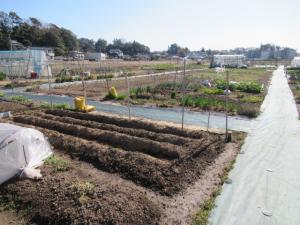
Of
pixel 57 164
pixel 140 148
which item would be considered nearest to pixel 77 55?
pixel 140 148

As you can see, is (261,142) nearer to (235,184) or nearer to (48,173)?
(235,184)

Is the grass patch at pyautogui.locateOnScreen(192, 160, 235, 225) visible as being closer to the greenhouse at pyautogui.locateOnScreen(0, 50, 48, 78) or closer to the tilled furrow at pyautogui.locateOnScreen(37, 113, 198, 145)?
the tilled furrow at pyautogui.locateOnScreen(37, 113, 198, 145)

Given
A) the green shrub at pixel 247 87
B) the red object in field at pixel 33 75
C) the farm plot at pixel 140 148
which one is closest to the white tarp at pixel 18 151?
the farm plot at pixel 140 148

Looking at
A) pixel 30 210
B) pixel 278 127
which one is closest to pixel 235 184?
pixel 30 210

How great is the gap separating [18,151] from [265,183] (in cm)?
493

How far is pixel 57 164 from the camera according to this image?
6008mm

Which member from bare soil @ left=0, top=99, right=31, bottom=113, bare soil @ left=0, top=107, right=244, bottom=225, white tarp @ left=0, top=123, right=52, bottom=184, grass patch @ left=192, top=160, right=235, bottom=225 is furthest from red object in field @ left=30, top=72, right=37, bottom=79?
grass patch @ left=192, top=160, right=235, bottom=225

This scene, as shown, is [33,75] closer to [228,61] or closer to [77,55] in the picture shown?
[77,55]

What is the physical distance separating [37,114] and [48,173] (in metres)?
5.87

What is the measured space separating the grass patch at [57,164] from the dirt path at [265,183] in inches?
126

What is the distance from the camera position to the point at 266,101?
1421 cm

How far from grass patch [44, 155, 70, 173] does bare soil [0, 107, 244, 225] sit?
8cm

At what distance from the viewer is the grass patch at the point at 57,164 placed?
5785mm

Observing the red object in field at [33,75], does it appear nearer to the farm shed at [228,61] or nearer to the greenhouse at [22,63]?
the greenhouse at [22,63]
